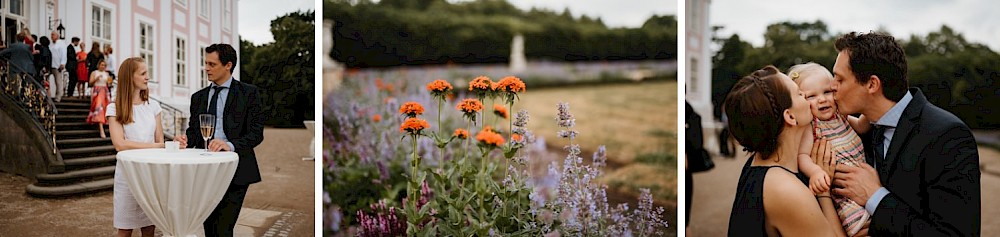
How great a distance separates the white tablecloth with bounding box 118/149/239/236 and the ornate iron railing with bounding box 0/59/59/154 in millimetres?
463

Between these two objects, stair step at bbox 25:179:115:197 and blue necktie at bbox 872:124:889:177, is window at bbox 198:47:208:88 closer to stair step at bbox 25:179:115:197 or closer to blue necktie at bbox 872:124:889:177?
stair step at bbox 25:179:115:197

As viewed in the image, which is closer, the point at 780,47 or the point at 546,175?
the point at 780,47

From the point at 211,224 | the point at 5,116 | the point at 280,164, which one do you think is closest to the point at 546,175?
the point at 280,164

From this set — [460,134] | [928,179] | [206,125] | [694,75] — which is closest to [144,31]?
[206,125]

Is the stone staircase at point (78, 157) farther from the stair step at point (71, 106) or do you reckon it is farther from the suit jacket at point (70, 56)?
the suit jacket at point (70, 56)

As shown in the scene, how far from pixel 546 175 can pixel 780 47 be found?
4.85 ft

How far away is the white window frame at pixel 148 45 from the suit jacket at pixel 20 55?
1.99 ft

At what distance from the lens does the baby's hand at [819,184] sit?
3451mm

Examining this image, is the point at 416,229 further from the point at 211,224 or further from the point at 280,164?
the point at 211,224

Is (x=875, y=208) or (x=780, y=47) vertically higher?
(x=780, y=47)

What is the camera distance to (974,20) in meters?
3.54

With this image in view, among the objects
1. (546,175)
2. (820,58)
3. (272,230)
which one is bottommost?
(272,230)

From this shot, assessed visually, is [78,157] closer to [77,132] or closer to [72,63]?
Result: [77,132]

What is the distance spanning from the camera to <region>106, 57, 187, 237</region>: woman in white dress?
13.0 feet
